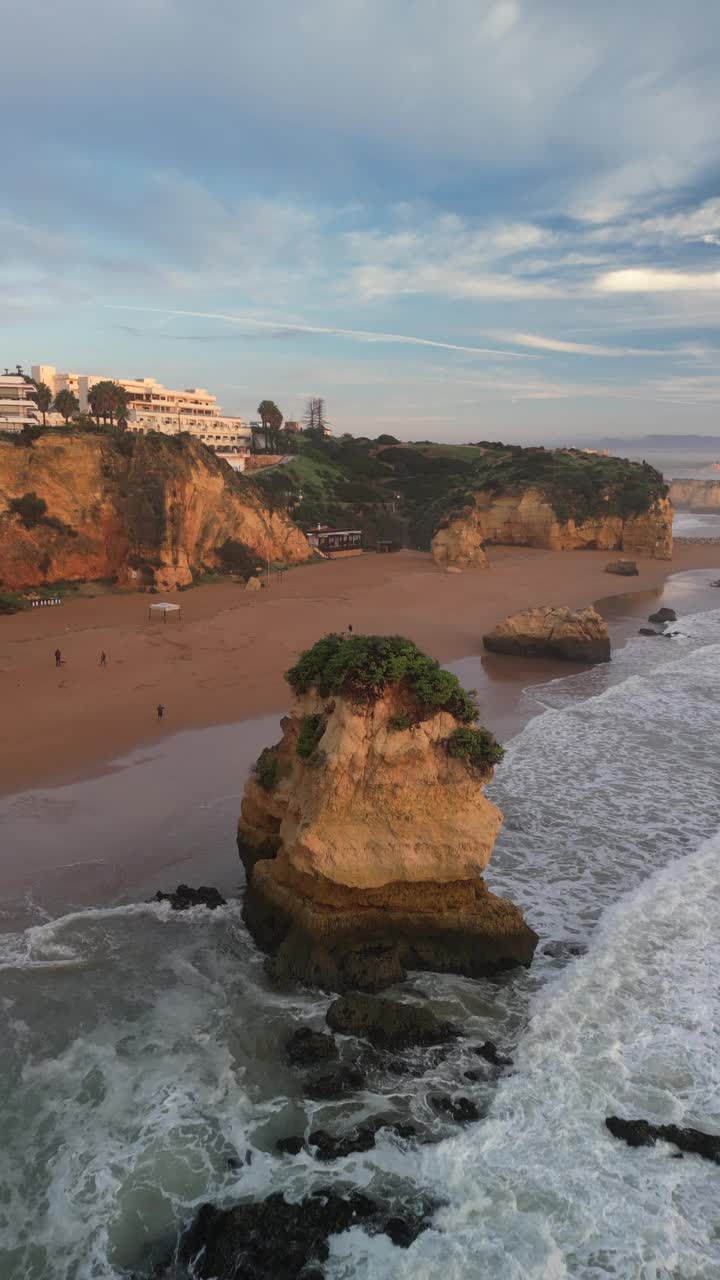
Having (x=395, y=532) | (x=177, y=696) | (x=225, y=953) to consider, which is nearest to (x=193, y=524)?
(x=177, y=696)

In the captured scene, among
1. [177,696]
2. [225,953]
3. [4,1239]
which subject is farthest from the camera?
[177,696]

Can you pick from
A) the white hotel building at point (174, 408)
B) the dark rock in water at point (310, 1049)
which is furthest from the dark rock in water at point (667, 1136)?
the white hotel building at point (174, 408)

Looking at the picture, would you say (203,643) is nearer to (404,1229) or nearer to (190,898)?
(190,898)

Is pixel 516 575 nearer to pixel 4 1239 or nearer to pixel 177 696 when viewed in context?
pixel 177 696

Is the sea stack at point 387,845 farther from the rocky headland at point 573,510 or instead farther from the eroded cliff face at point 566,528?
the eroded cliff face at point 566,528

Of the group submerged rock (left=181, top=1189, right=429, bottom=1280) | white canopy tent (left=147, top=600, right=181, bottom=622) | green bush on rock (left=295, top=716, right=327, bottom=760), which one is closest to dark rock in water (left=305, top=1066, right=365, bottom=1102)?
submerged rock (left=181, top=1189, right=429, bottom=1280)

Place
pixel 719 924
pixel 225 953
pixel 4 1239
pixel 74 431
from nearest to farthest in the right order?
pixel 4 1239 → pixel 225 953 → pixel 719 924 → pixel 74 431

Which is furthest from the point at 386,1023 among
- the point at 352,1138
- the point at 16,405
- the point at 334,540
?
the point at 16,405

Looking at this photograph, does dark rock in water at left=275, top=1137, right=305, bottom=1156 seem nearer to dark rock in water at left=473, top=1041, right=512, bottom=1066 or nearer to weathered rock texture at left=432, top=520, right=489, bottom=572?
dark rock in water at left=473, top=1041, right=512, bottom=1066
